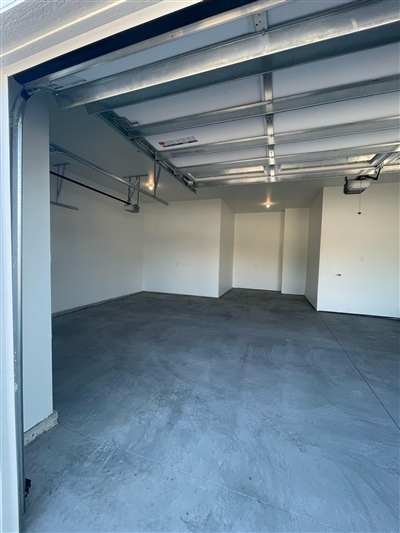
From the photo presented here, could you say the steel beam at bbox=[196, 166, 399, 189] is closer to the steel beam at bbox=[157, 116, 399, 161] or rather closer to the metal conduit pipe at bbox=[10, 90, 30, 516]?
the steel beam at bbox=[157, 116, 399, 161]

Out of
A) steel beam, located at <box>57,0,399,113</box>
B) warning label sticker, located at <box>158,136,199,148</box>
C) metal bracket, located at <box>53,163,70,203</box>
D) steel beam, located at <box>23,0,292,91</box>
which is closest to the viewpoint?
steel beam, located at <box>23,0,292,91</box>

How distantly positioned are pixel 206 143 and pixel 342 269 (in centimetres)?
472

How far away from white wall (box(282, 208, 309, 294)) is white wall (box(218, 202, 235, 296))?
1.93 metres

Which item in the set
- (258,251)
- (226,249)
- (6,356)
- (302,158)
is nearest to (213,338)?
(302,158)

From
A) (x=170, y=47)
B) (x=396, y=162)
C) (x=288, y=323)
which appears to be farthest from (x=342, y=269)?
(x=170, y=47)

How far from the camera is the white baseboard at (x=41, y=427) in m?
1.66

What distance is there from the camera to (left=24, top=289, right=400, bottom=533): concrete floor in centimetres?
124

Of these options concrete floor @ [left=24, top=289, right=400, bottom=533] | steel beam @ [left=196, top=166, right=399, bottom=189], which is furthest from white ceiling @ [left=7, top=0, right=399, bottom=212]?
concrete floor @ [left=24, top=289, right=400, bottom=533]

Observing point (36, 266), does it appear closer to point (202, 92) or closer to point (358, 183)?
point (202, 92)

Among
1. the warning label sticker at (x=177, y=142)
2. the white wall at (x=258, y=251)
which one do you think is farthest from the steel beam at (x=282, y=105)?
the white wall at (x=258, y=251)

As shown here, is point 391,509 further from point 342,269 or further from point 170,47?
point 342,269

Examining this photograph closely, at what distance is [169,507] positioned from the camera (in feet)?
4.12

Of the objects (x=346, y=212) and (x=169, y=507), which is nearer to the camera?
(x=169, y=507)

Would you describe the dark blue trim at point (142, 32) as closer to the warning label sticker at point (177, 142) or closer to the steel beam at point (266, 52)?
the steel beam at point (266, 52)
